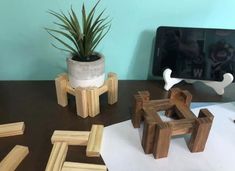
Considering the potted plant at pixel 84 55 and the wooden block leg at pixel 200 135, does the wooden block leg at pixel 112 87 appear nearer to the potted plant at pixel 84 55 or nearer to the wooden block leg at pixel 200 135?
the potted plant at pixel 84 55

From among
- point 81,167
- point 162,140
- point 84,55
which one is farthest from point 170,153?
point 84,55

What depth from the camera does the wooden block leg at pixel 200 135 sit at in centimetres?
45

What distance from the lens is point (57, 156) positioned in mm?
442

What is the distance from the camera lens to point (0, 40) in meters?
0.66

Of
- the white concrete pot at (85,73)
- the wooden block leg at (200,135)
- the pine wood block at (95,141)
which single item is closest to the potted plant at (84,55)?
the white concrete pot at (85,73)

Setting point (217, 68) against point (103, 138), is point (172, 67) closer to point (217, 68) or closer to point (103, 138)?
point (217, 68)

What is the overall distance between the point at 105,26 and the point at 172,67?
0.73 ft

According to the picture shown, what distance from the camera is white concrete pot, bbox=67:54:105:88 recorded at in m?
0.54

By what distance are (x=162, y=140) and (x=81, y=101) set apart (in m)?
0.21

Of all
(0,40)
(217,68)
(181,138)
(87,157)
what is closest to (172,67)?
(217,68)

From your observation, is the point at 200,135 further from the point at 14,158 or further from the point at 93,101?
the point at 14,158

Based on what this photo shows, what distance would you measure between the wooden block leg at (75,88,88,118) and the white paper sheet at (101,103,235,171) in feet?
0.23

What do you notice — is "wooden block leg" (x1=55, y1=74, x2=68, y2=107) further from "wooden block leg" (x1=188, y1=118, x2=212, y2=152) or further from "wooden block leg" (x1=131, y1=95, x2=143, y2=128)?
"wooden block leg" (x1=188, y1=118, x2=212, y2=152)

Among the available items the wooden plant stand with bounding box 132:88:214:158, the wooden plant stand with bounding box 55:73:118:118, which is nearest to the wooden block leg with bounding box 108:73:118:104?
the wooden plant stand with bounding box 55:73:118:118
